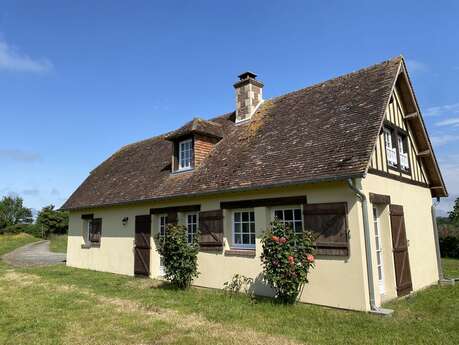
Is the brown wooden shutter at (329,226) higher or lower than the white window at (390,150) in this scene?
lower

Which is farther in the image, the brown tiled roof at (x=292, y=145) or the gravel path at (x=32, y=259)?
the gravel path at (x=32, y=259)

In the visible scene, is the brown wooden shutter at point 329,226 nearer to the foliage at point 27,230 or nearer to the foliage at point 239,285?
the foliage at point 239,285

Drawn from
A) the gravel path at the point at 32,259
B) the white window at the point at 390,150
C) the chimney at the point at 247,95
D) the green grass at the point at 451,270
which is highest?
the chimney at the point at 247,95

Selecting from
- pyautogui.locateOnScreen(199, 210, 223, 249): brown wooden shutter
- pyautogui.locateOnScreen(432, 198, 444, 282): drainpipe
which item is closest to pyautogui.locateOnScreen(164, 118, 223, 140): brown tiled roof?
pyautogui.locateOnScreen(199, 210, 223, 249): brown wooden shutter

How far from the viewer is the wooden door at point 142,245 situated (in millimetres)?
12508

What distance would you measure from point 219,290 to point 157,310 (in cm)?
246

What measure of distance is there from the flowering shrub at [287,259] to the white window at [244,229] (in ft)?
5.52

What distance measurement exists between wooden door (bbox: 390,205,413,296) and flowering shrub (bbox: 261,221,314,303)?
2554mm

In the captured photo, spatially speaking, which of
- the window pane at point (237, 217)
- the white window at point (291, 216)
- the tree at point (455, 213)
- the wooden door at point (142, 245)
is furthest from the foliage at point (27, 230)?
the white window at point (291, 216)

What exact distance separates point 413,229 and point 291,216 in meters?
4.16

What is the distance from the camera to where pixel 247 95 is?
1334cm

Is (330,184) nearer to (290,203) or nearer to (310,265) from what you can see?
(290,203)

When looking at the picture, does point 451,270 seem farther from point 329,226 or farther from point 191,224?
point 191,224

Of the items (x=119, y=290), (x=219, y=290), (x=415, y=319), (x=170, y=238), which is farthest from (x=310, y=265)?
(x=119, y=290)
